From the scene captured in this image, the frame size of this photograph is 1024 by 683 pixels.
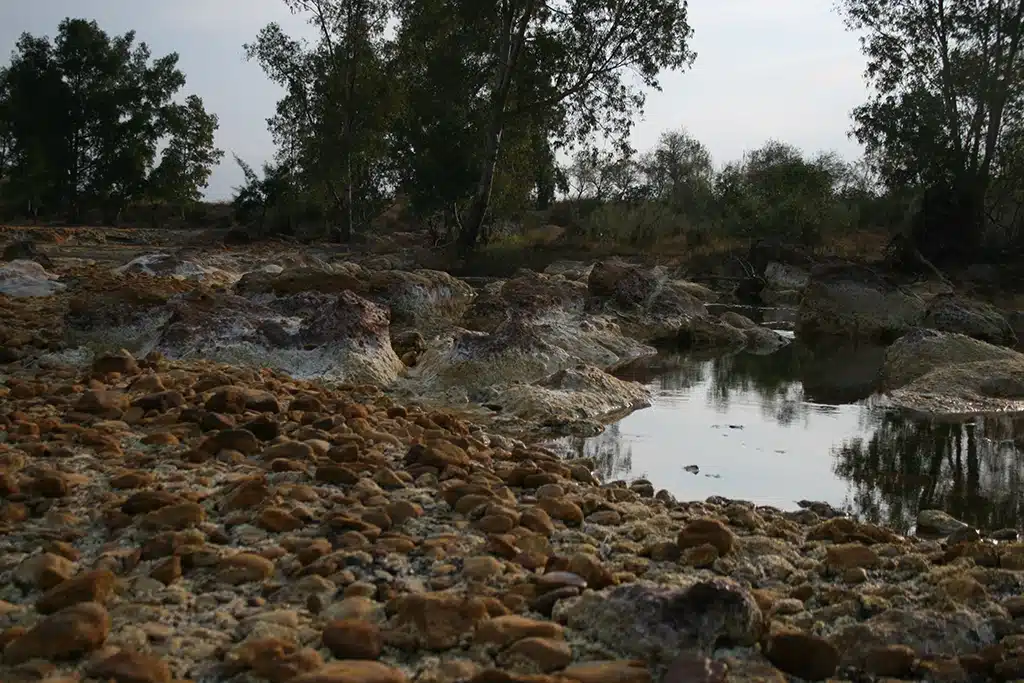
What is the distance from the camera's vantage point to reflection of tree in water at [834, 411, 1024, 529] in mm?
5215

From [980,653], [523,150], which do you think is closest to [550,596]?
[980,653]

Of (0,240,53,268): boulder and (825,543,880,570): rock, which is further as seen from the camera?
(0,240,53,268): boulder

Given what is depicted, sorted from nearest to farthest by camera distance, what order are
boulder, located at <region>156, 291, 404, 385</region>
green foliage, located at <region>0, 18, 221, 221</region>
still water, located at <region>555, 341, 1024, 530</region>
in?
1. still water, located at <region>555, 341, 1024, 530</region>
2. boulder, located at <region>156, 291, 404, 385</region>
3. green foliage, located at <region>0, 18, 221, 221</region>

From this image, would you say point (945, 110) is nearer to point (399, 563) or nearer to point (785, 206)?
point (785, 206)

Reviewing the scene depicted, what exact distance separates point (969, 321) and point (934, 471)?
26.9 feet

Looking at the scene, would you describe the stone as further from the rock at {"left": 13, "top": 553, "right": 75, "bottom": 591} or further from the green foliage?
the green foliage

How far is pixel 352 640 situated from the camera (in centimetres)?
248

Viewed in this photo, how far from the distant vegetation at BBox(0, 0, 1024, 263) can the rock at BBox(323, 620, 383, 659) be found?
19.3 meters

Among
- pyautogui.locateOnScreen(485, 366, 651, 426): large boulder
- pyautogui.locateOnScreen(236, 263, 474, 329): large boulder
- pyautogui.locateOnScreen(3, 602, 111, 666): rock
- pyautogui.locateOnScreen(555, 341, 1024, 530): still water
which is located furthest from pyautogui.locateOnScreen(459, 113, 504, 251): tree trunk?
pyautogui.locateOnScreen(3, 602, 111, 666): rock

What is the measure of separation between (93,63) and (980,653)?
40500 millimetres

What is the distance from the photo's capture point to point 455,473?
4324 millimetres

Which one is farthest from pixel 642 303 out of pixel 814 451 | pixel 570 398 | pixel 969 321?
pixel 814 451

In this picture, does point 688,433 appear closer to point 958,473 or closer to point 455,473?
point 958,473

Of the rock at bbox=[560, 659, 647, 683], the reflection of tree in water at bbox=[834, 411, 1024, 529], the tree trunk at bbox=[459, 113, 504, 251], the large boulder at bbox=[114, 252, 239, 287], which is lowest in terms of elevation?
the reflection of tree in water at bbox=[834, 411, 1024, 529]
